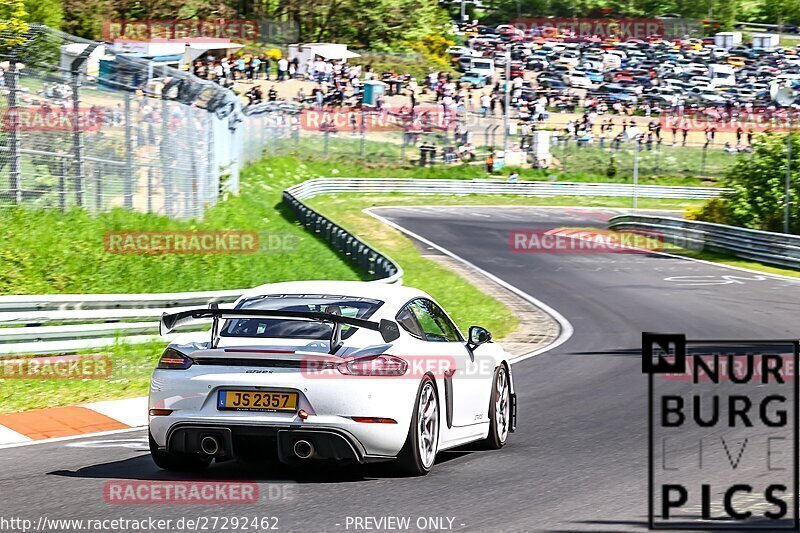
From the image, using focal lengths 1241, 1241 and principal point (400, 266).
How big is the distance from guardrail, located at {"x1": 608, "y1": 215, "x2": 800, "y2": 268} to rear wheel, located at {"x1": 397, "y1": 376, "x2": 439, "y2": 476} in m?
24.9

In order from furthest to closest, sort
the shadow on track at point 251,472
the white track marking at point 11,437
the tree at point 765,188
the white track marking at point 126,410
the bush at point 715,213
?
the bush at point 715,213, the tree at point 765,188, the white track marking at point 126,410, the white track marking at point 11,437, the shadow on track at point 251,472

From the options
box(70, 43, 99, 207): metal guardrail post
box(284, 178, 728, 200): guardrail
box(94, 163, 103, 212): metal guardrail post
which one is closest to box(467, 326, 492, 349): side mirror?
box(70, 43, 99, 207): metal guardrail post

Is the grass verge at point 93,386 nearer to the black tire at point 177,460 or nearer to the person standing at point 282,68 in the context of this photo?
the black tire at point 177,460

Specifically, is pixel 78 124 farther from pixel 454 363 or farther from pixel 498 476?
pixel 498 476

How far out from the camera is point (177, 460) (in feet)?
25.8

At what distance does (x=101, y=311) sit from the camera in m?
13.7

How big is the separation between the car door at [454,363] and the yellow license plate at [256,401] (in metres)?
1.15

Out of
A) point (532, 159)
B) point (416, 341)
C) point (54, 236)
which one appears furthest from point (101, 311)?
point (532, 159)

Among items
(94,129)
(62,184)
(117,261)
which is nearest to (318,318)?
(117,261)

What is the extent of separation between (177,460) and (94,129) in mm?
12890

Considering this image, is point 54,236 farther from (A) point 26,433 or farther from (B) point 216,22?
(B) point 216,22

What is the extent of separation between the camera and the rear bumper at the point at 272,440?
7.33 metres

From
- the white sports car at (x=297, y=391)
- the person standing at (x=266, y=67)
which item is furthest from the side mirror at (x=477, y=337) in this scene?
the person standing at (x=266, y=67)

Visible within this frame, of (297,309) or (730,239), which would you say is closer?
(297,309)
